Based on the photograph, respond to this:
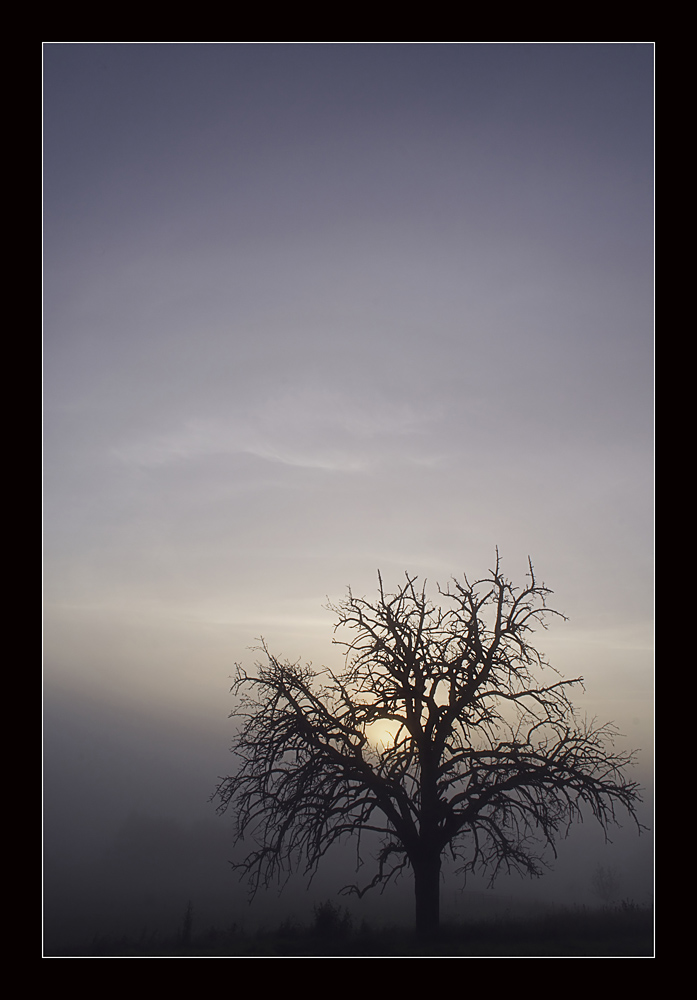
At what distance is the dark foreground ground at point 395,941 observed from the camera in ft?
51.2

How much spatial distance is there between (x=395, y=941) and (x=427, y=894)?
1368mm

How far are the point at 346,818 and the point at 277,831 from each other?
176 centimetres

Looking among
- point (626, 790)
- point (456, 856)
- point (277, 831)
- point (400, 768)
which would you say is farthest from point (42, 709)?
point (626, 790)

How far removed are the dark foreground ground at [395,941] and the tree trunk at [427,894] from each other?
345mm

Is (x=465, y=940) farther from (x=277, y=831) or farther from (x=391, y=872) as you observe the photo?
(x=277, y=831)

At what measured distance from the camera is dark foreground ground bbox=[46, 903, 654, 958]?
615 inches

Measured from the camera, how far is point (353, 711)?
18250mm

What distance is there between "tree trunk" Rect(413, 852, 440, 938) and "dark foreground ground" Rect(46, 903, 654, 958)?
34cm

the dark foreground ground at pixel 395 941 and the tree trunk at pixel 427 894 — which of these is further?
the tree trunk at pixel 427 894

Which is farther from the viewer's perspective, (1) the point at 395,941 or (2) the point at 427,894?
(2) the point at 427,894

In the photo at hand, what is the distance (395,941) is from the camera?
54.1ft

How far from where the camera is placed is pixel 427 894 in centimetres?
1733

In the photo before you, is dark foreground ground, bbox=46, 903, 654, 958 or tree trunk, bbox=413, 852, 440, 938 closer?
dark foreground ground, bbox=46, 903, 654, 958

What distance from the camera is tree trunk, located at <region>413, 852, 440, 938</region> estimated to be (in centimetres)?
1698
